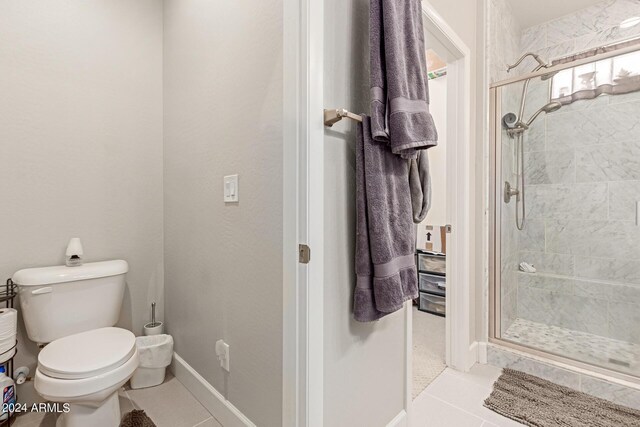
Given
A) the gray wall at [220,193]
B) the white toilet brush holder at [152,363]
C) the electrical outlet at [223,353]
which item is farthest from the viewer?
the white toilet brush holder at [152,363]

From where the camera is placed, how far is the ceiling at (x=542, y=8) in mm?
2328

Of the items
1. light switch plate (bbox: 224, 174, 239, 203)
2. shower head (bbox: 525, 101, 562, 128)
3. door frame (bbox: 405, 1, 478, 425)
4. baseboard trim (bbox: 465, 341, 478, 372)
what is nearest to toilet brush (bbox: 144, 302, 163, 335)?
light switch plate (bbox: 224, 174, 239, 203)

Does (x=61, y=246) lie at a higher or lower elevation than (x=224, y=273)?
higher

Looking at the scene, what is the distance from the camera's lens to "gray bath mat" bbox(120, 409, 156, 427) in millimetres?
1334

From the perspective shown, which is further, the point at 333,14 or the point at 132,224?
the point at 132,224

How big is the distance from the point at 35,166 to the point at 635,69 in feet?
11.3

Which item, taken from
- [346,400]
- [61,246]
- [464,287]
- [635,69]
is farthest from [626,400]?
[61,246]

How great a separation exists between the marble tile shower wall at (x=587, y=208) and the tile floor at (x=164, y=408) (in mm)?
2284

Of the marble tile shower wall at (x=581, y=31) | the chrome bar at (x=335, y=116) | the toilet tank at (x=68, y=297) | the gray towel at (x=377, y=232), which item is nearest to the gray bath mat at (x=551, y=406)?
the gray towel at (x=377, y=232)

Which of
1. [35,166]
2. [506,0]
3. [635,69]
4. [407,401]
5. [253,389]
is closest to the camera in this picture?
[253,389]

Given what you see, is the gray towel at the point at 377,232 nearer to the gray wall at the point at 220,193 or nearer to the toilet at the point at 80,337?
the gray wall at the point at 220,193

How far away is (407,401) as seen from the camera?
1321 millimetres

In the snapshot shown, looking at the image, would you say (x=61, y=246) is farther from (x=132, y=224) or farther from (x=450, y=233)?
(x=450, y=233)

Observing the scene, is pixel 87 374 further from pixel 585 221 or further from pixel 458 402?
pixel 585 221
